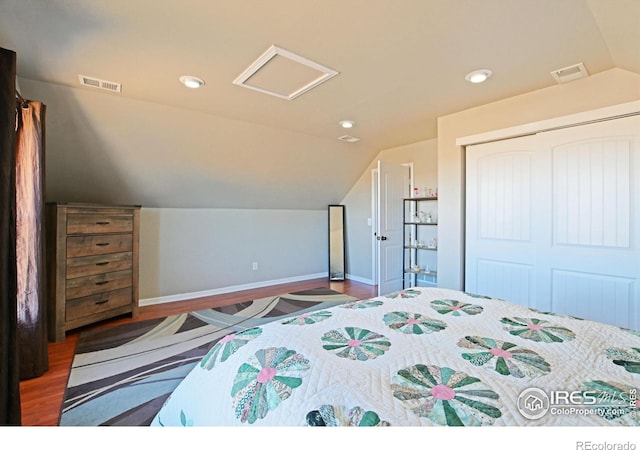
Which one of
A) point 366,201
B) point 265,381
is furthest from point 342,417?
point 366,201

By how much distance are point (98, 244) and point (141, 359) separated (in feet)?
4.64

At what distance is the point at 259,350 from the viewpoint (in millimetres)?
1106

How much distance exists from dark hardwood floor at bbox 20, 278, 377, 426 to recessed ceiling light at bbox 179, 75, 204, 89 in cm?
242

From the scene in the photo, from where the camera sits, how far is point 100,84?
2377 mm

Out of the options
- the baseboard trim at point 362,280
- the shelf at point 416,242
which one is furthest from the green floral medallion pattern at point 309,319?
the baseboard trim at point 362,280

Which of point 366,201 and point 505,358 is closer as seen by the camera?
point 505,358

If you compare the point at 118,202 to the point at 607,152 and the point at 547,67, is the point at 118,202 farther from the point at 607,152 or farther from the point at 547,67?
the point at 607,152

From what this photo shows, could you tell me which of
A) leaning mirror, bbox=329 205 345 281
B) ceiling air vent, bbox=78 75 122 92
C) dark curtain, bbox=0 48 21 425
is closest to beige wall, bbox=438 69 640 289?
leaning mirror, bbox=329 205 345 281

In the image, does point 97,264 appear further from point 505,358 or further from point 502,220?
point 502,220

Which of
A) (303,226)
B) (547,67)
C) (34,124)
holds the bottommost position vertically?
(303,226)

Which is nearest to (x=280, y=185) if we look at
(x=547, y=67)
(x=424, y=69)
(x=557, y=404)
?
(x=424, y=69)
